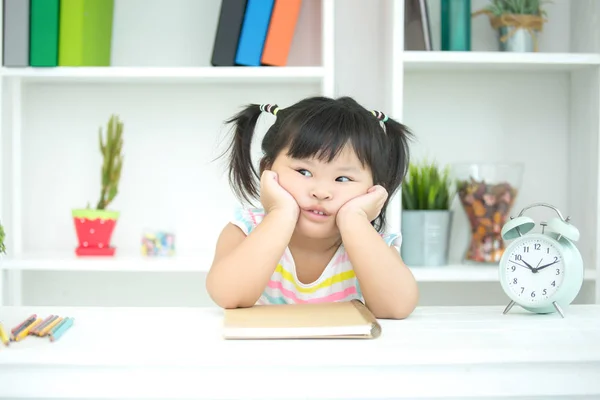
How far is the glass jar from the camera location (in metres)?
2.00

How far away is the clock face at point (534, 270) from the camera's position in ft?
3.46

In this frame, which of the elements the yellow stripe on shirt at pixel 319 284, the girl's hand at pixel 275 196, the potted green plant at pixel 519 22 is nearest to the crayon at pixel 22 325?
the girl's hand at pixel 275 196

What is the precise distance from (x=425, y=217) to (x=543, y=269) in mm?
905

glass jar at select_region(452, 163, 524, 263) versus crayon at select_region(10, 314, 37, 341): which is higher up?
glass jar at select_region(452, 163, 524, 263)

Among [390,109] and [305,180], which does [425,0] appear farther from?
[305,180]

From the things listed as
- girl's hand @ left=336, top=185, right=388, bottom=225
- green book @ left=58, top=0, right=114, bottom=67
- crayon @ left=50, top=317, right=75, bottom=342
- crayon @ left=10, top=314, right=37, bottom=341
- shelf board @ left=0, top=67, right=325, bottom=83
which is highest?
green book @ left=58, top=0, right=114, bottom=67

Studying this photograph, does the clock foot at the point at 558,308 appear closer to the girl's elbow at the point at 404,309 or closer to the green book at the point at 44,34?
the girl's elbow at the point at 404,309

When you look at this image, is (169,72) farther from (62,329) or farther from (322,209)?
(62,329)

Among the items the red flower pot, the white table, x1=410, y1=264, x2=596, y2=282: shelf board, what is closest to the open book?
the white table

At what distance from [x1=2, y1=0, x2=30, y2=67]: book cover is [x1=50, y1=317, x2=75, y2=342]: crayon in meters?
1.22

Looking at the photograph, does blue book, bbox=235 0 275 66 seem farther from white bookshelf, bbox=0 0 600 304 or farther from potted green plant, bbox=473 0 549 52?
potted green plant, bbox=473 0 549 52

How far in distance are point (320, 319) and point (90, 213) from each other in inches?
52.0

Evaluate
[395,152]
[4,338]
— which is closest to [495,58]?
[395,152]

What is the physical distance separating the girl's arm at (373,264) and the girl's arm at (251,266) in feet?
0.31
